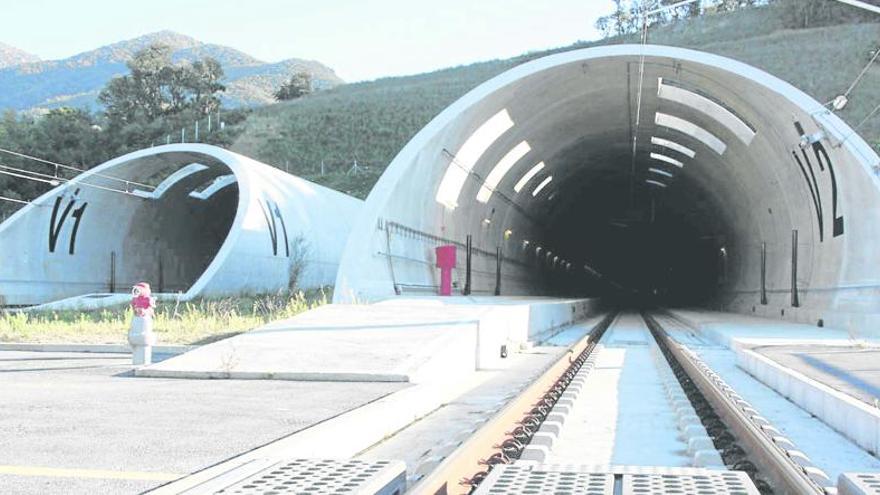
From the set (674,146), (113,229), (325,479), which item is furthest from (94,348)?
(674,146)

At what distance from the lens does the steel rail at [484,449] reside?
4938mm

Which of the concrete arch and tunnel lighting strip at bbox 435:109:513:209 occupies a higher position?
tunnel lighting strip at bbox 435:109:513:209

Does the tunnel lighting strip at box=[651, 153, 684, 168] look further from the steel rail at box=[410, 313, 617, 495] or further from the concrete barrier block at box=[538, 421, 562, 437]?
the concrete barrier block at box=[538, 421, 562, 437]

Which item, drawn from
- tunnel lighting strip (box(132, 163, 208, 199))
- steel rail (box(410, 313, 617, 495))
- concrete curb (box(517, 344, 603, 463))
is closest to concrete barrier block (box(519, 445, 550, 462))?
concrete curb (box(517, 344, 603, 463))

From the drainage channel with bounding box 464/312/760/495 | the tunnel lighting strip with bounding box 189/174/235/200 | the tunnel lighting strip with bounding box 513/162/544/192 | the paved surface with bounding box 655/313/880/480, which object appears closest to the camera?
the drainage channel with bounding box 464/312/760/495

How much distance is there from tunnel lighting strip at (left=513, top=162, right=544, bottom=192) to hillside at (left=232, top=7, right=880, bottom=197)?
25.8 metres

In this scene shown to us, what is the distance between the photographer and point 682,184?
37.6 m

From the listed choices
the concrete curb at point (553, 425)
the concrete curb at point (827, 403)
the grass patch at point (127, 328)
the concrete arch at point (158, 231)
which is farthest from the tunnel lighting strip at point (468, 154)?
the concrete curb at point (827, 403)

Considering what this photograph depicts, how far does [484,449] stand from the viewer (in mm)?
6332

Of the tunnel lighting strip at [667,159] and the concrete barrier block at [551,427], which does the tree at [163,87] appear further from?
the concrete barrier block at [551,427]

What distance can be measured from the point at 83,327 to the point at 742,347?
11012 millimetres

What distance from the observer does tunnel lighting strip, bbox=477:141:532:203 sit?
2755 cm

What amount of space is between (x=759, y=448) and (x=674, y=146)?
1009 inches

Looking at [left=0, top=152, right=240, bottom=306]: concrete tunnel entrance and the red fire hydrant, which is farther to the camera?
[left=0, top=152, right=240, bottom=306]: concrete tunnel entrance
